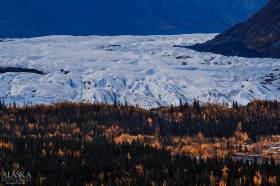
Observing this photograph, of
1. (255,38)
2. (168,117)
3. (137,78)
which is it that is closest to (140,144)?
(168,117)

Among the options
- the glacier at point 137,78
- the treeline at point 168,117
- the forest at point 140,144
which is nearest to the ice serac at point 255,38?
the glacier at point 137,78

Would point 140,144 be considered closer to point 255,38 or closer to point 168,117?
point 168,117

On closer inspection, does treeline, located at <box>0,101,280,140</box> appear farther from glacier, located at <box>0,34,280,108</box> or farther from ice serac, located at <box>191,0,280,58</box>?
ice serac, located at <box>191,0,280,58</box>

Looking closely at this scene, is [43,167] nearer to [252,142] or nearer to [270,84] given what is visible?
[252,142]

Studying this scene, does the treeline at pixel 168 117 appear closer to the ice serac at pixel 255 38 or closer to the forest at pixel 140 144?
the forest at pixel 140 144

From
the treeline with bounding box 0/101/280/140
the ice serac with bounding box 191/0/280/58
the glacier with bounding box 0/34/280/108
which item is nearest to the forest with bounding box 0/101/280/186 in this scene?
the treeline with bounding box 0/101/280/140

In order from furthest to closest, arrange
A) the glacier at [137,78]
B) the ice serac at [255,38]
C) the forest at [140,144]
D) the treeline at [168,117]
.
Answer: the ice serac at [255,38] < the glacier at [137,78] < the treeline at [168,117] < the forest at [140,144]
